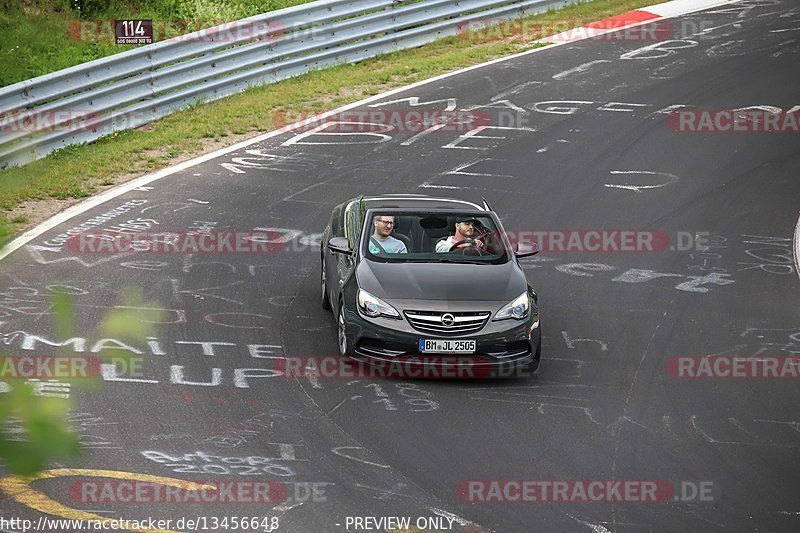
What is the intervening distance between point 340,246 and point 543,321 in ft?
8.21

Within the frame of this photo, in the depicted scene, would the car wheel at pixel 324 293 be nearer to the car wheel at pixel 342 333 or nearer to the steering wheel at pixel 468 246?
the car wheel at pixel 342 333

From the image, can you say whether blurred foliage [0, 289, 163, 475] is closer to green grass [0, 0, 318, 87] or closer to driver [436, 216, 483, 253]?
driver [436, 216, 483, 253]

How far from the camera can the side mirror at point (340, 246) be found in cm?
1108

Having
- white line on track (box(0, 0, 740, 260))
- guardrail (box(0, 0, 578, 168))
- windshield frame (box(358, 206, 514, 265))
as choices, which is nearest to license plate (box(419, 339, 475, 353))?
windshield frame (box(358, 206, 514, 265))

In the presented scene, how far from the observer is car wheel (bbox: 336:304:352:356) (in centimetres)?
1039

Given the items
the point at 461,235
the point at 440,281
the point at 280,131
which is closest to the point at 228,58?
the point at 280,131

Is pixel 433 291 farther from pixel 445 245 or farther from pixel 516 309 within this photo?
pixel 445 245

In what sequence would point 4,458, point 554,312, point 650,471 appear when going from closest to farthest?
point 4,458 → point 650,471 → point 554,312

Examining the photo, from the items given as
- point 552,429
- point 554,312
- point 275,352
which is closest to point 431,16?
point 554,312

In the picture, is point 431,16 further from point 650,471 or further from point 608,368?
point 650,471

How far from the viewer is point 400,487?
7.79m

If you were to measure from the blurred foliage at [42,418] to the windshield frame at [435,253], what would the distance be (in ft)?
29.0

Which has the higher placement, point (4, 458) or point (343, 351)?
point (4, 458)

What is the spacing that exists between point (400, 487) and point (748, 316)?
621 centimetres
